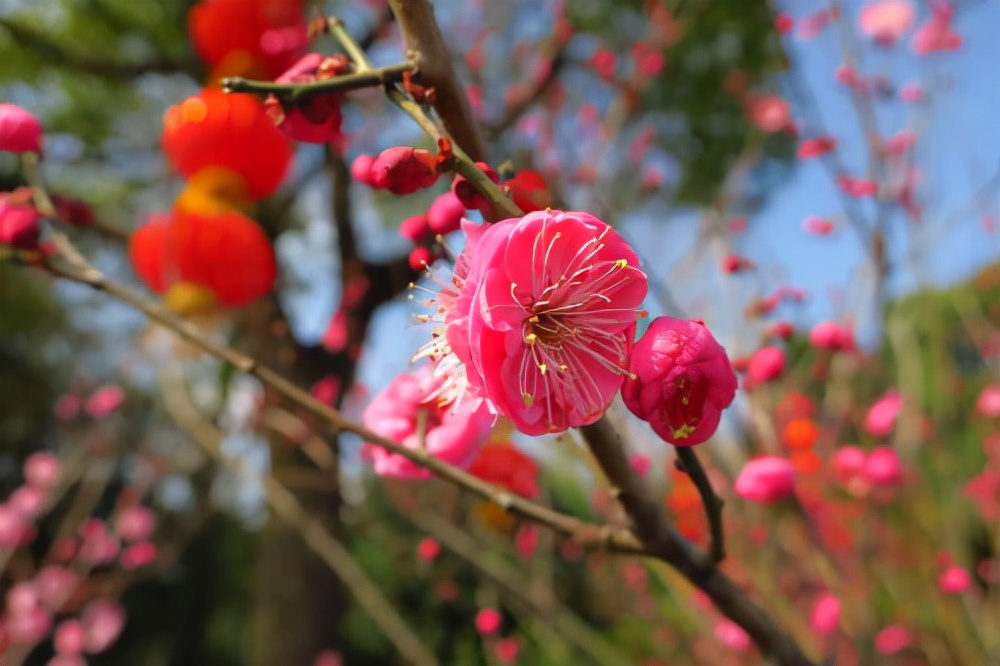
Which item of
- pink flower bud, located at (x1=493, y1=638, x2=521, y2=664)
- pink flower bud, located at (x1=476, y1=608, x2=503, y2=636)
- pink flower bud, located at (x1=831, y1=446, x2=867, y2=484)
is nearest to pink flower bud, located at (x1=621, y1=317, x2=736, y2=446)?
pink flower bud, located at (x1=831, y1=446, x2=867, y2=484)

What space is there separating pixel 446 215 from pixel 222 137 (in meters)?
0.58

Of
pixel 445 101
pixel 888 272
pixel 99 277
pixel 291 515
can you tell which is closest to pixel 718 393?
pixel 445 101

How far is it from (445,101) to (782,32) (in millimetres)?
1149

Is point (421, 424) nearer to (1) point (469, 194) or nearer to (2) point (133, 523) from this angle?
(1) point (469, 194)

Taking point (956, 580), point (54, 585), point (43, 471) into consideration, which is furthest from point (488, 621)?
point (43, 471)

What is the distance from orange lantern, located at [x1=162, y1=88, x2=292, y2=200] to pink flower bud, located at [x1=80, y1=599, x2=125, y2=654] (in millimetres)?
2778

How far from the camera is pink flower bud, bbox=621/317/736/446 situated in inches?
11.6

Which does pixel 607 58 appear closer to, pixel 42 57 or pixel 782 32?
pixel 782 32

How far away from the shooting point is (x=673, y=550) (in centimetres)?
42

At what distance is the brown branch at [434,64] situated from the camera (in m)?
0.34

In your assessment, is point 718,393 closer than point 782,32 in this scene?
Yes

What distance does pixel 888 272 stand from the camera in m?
1.02

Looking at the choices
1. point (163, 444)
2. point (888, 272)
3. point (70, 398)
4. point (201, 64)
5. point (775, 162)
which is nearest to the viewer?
point (888, 272)

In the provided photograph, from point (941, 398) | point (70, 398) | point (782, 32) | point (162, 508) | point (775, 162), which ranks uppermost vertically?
point (782, 32)
